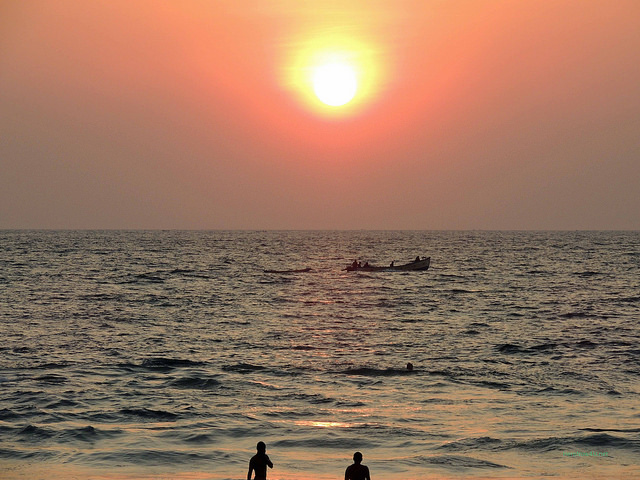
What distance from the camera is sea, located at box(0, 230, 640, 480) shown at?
23.0 metres

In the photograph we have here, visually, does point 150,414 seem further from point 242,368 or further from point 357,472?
point 357,472

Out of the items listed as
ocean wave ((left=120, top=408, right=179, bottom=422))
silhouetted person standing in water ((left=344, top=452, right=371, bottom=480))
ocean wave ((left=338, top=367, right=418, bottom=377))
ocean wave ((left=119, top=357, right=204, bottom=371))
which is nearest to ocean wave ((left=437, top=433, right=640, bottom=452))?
A: silhouetted person standing in water ((left=344, top=452, right=371, bottom=480))

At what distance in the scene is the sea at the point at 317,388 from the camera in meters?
23.0

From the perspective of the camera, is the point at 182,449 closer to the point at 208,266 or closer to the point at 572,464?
the point at 572,464

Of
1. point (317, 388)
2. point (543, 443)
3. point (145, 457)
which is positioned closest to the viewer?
point (145, 457)

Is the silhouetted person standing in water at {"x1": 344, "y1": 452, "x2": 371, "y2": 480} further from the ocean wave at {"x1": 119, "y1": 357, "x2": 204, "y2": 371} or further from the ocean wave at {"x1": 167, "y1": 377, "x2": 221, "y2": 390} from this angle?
the ocean wave at {"x1": 119, "y1": 357, "x2": 204, "y2": 371}

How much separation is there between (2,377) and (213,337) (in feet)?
53.7

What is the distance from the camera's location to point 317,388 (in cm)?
3284

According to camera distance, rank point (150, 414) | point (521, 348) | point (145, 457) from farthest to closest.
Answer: point (521, 348) < point (150, 414) < point (145, 457)

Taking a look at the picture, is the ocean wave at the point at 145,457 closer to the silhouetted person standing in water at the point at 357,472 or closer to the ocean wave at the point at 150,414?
the ocean wave at the point at 150,414

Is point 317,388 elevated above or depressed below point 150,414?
above

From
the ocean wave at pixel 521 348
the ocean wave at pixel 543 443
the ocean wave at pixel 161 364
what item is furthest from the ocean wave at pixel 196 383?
the ocean wave at pixel 521 348

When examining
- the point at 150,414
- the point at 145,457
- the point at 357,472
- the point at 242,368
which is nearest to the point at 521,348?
the point at 242,368

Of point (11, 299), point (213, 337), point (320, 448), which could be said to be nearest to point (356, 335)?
point (213, 337)
